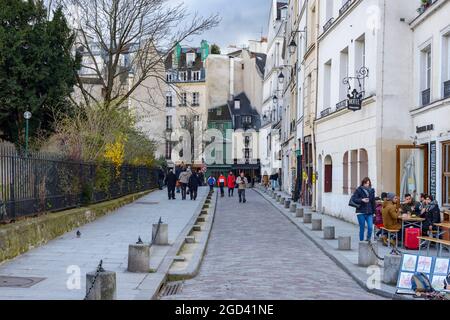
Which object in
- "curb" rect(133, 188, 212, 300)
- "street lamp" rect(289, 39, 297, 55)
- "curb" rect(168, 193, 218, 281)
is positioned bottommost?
"curb" rect(168, 193, 218, 281)

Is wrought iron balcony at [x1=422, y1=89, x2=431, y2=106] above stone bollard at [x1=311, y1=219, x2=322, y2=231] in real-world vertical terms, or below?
above

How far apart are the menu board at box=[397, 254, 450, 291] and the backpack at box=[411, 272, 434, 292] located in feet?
0.25

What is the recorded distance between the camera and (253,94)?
84000mm

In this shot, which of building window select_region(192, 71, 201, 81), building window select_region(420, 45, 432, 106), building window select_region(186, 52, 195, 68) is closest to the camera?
building window select_region(420, 45, 432, 106)

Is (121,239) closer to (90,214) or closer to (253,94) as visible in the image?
(90,214)

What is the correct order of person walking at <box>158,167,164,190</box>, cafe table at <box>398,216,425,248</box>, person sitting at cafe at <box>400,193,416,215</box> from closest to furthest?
1. cafe table at <box>398,216,425,248</box>
2. person sitting at cafe at <box>400,193,416,215</box>
3. person walking at <box>158,167,164,190</box>

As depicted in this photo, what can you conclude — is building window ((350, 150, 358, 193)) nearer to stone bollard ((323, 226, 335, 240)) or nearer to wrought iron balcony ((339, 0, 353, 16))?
wrought iron balcony ((339, 0, 353, 16))

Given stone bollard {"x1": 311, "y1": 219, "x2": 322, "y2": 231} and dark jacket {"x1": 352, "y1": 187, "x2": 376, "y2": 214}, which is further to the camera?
stone bollard {"x1": 311, "y1": 219, "x2": 322, "y2": 231}

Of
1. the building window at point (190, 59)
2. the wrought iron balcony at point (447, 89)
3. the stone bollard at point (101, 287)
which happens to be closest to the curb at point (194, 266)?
the stone bollard at point (101, 287)

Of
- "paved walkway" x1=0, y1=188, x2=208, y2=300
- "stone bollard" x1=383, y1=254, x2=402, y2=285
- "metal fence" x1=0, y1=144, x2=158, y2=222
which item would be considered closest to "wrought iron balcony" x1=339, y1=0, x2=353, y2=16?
"paved walkway" x1=0, y1=188, x2=208, y2=300

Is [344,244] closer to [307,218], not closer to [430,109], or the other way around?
[430,109]

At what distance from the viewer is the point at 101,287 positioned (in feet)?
27.6

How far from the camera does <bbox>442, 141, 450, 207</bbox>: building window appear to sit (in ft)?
56.8
